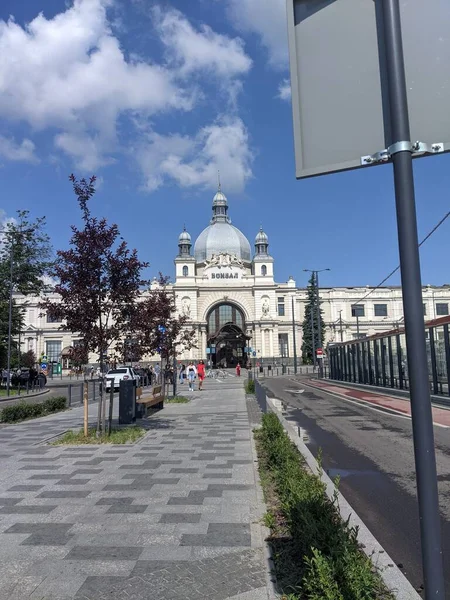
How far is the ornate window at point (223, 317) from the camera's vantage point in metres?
94.6

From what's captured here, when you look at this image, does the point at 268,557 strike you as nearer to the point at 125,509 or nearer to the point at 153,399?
the point at 125,509

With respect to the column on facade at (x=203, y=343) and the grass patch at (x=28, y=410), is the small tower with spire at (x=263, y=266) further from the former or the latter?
the grass patch at (x=28, y=410)

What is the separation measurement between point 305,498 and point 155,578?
1.74 m

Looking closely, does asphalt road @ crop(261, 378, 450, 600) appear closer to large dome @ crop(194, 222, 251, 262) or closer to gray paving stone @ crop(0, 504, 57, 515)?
gray paving stone @ crop(0, 504, 57, 515)

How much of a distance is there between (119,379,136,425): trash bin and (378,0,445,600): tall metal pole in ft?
44.1

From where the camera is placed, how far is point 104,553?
4871mm

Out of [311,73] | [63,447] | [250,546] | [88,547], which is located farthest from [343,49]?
[63,447]

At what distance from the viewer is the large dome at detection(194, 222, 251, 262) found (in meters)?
102

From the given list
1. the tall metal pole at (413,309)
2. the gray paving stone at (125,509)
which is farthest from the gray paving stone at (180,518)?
the tall metal pole at (413,309)

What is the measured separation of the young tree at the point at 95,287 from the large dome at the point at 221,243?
8821 centimetres

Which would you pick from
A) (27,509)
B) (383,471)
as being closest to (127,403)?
(383,471)

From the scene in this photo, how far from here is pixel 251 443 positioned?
11305mm

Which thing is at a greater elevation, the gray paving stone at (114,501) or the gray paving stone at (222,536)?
the gray paving stone at (114,501)

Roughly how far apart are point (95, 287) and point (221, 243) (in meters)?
90.8
